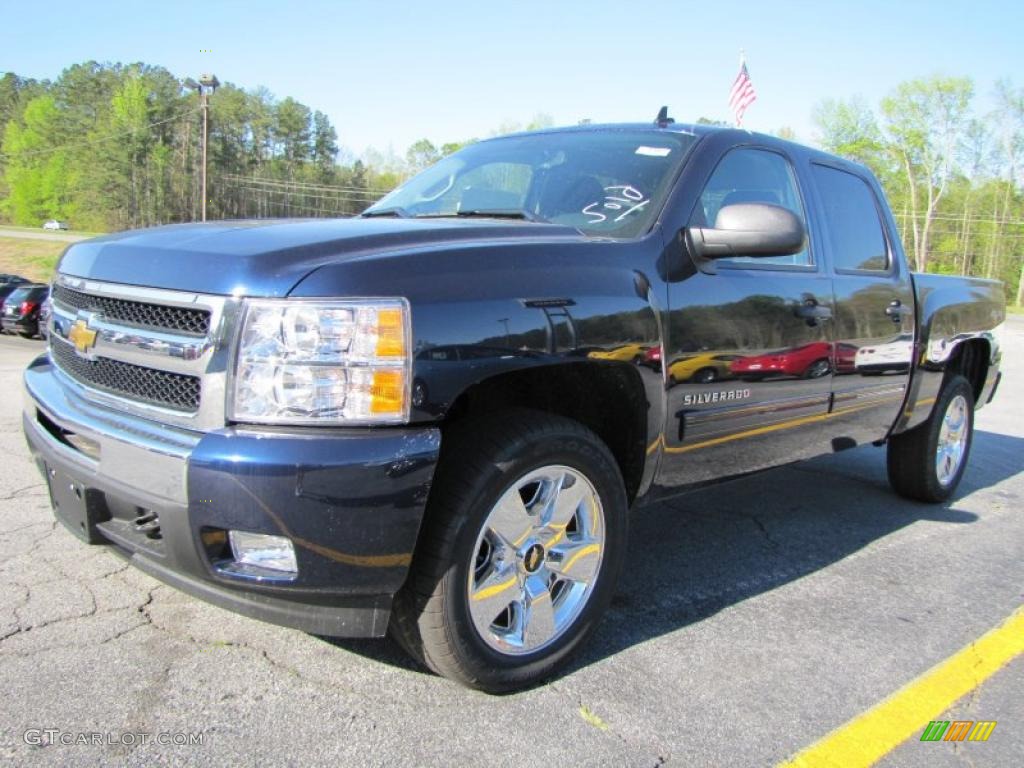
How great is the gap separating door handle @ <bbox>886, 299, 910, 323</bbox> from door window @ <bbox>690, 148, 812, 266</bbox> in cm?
79

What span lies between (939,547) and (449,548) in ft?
10.7

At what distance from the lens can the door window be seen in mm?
3283

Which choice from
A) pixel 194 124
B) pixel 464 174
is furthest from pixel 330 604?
pixel 194 124

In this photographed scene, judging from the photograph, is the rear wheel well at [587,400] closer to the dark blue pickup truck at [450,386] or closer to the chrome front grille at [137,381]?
the dark blue pickup truck at [450,386]

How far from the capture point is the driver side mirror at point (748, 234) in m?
2.95

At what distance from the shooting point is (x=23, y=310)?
23094 millimetres

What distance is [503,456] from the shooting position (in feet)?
7.76

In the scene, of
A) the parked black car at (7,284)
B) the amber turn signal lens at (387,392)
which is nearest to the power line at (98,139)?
the parked black car at (7,284)

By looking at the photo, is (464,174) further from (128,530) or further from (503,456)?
(128,530)

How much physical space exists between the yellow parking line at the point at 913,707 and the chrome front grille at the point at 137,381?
6.44ft

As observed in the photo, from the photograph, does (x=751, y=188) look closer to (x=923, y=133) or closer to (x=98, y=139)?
(x=923, y=133)

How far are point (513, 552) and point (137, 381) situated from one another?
124cm

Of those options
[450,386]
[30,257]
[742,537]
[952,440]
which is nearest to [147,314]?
[450,386]

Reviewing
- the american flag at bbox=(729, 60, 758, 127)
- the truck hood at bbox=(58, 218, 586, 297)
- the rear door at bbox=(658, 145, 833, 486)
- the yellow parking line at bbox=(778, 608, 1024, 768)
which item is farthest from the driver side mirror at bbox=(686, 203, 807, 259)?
the american flag at bbox=(729, 60, 758, 127)
